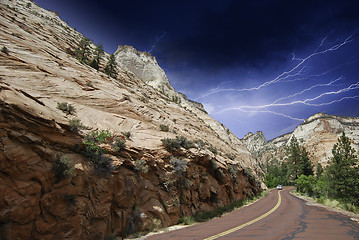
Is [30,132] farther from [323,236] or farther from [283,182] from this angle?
[283,182]

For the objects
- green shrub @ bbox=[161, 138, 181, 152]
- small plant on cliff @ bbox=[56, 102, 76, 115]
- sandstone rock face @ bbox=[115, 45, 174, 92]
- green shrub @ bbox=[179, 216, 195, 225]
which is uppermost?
sandstone rock face @ bbox=[115, 45, 174, 92]

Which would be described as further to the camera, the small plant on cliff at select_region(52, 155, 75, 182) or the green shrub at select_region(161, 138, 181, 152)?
the green shrub at select_region(161, 138, 181, 152)

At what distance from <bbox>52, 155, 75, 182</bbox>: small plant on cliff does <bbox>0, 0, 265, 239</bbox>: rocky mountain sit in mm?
34

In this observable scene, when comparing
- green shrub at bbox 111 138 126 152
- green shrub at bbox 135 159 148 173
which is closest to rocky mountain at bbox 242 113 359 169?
green shrub at bbox 135 159 148 173

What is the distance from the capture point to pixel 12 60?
1270 cm

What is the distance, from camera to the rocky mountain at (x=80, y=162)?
231 inches

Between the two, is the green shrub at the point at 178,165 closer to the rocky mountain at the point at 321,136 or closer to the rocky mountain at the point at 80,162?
the rocky mountain at the point at 80,162

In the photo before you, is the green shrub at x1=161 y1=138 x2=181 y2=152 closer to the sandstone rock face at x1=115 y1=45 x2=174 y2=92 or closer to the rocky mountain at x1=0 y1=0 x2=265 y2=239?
the rocky mountain at x1=0 y1=0 x2=265 y2=239

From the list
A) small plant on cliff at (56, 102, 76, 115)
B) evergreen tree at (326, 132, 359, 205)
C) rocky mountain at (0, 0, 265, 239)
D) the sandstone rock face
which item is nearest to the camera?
rocky mountain at (0, 0, 265, 239)

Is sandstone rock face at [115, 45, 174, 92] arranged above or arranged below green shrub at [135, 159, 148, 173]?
above

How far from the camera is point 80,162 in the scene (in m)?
7.78

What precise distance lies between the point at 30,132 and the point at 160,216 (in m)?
7.68

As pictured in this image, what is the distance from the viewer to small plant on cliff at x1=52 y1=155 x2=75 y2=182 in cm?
674

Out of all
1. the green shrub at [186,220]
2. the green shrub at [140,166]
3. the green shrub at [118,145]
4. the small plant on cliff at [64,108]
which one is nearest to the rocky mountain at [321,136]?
the green shrub at [186,220]
